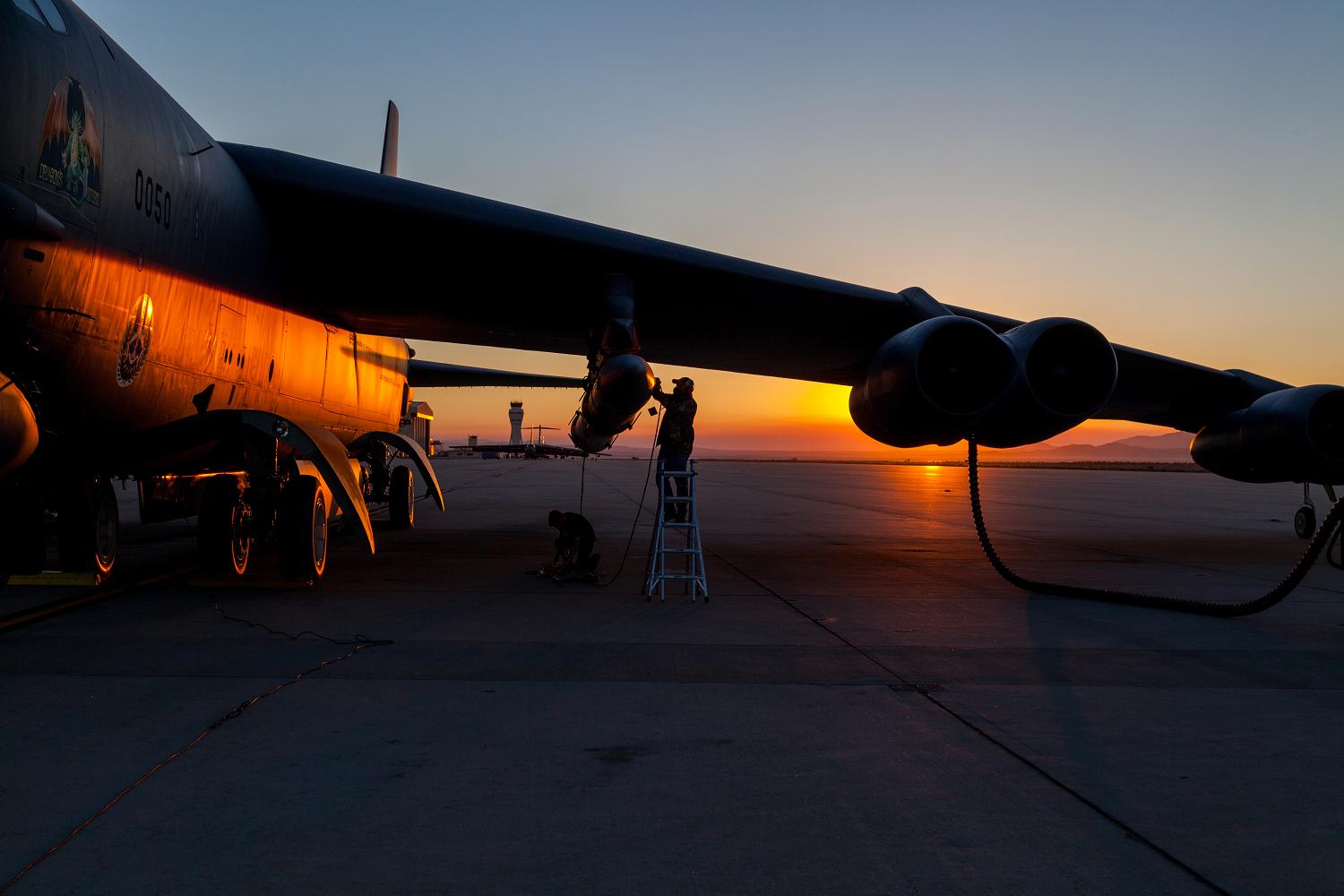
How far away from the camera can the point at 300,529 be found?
723cm

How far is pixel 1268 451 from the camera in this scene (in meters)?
9.82

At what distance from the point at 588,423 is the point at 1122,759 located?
618cm

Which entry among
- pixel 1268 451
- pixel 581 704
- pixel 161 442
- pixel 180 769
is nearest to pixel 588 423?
pixel 161 442

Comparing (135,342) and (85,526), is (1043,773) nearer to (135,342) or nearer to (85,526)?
(135,342)

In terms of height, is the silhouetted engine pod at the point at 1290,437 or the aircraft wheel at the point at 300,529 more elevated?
the silhouetted engine pod at the point at 1290,437

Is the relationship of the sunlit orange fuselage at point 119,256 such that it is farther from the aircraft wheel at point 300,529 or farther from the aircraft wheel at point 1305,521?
the aircraft wheel at point 1305,521

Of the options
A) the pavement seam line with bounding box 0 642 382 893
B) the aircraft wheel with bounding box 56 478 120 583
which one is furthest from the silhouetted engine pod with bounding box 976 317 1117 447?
the aircraft wheel with bounding box 56 478 120 583

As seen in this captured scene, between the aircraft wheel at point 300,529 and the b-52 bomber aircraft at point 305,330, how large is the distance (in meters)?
0.02

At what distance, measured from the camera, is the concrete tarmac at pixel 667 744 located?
237 centimetres

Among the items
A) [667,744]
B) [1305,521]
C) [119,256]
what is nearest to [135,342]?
[119,256]

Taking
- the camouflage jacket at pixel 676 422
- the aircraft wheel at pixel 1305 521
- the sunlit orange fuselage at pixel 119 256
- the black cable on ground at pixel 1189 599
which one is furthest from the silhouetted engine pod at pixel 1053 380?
the aircraft wheel at pixel 1305 521

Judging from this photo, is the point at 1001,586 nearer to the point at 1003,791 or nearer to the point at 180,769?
the point at 1003,791

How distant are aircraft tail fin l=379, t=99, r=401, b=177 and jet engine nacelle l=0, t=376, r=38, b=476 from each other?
1030 centimetres

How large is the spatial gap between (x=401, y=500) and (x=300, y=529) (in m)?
6.37
